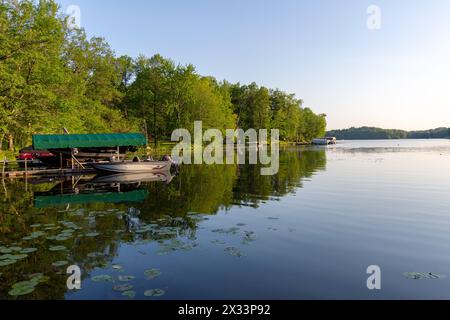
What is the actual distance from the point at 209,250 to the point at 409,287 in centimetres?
615

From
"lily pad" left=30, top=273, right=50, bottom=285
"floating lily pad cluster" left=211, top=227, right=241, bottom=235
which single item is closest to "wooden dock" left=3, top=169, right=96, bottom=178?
"floating lily pad cluster" left=211, top=227, right=241, bottom=235

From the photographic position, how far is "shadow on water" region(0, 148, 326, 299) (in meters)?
9.88

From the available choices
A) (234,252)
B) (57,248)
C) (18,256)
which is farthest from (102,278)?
(234,252)

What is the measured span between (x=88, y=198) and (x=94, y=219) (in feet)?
21.8

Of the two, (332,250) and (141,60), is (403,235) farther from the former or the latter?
(141,60)

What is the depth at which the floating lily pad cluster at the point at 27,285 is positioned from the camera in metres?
8.33

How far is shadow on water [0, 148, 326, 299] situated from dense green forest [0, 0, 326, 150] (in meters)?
11.9

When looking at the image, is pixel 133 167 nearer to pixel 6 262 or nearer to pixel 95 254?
pixel 95 254

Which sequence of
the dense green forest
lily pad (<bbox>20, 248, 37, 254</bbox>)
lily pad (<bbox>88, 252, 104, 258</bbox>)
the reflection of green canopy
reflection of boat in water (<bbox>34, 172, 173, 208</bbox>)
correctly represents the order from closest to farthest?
1. lily pad (<bbox>88, 252, 104, 258</bbox>)
2. lily pad (<bbox>20, 248, 37, 254</bbox>)
3. the reflection of green canopy
4. reflection of boat in water (<bbox>34, 172, 173, 208</bbox>)
5. the dense green forest

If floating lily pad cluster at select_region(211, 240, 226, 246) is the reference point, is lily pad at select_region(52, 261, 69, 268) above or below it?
above

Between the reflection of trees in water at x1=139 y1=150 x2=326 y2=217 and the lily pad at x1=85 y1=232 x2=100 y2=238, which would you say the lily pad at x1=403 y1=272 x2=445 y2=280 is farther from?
the lily pad at x1=85 y1=232 x2=100 y2=238

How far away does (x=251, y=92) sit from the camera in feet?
450

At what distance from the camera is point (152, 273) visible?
9.73 metres

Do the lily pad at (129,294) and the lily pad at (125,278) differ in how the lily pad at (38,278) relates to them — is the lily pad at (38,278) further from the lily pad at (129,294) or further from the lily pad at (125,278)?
the lily pad at (129,294)
